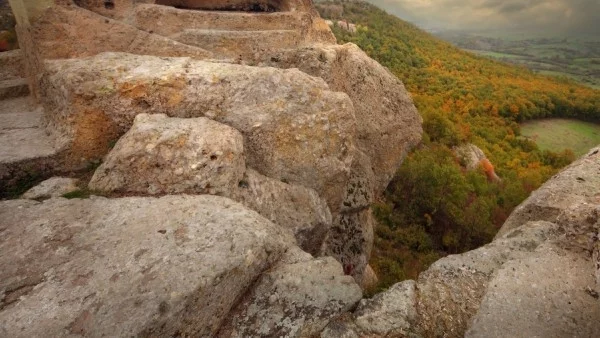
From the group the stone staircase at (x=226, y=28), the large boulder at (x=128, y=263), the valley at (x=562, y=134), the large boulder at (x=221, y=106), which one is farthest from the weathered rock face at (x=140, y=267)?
the valley at (x=562, y=134)

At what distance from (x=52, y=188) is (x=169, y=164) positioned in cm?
215

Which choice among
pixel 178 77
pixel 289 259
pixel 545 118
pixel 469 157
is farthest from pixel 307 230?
pixel 545 118

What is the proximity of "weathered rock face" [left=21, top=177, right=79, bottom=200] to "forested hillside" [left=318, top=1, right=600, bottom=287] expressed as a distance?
1171 centimetres

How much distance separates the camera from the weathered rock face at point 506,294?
4625 mm

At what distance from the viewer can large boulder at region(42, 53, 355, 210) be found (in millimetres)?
6926

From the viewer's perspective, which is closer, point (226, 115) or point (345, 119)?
point (226, 115)

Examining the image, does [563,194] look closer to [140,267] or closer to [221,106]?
[221,106]

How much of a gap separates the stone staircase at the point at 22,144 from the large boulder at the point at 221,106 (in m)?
0.44

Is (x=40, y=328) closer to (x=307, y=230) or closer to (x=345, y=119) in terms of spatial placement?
(x=307, y=230)

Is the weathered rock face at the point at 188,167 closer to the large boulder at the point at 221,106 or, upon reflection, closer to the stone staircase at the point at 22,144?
the large boulder at the point at 221,106

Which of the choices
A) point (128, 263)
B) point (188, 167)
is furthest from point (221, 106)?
point (128, 263)

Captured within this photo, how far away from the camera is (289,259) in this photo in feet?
18.0

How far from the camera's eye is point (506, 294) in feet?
→ 16.5

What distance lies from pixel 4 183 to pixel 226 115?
4311 mm
